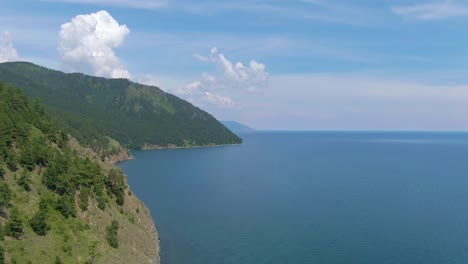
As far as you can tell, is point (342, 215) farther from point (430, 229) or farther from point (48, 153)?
point (48, 153)

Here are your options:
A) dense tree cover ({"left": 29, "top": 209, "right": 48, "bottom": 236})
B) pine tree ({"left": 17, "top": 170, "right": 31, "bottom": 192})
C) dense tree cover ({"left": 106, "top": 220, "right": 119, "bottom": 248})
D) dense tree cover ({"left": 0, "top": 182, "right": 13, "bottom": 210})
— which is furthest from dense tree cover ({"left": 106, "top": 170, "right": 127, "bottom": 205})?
dense tree cover ({"left": 0, "top": 182, "right": 13, "bottom": 210})

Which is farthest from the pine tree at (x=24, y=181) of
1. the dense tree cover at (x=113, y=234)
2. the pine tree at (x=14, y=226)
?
the dense tree cover at (x=113, y=234)

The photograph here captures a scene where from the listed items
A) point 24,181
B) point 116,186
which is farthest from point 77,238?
point 116,186

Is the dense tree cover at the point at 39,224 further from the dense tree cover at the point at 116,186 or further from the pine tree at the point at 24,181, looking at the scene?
the dense tree cover at the point at 116,186

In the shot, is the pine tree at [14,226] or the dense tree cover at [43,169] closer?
the pine tree at [14,226]

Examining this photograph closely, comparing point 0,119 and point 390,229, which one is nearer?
point 0,119

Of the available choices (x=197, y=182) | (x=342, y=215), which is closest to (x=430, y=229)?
(x=342, y=215)

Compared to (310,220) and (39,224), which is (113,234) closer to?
(39,224)
